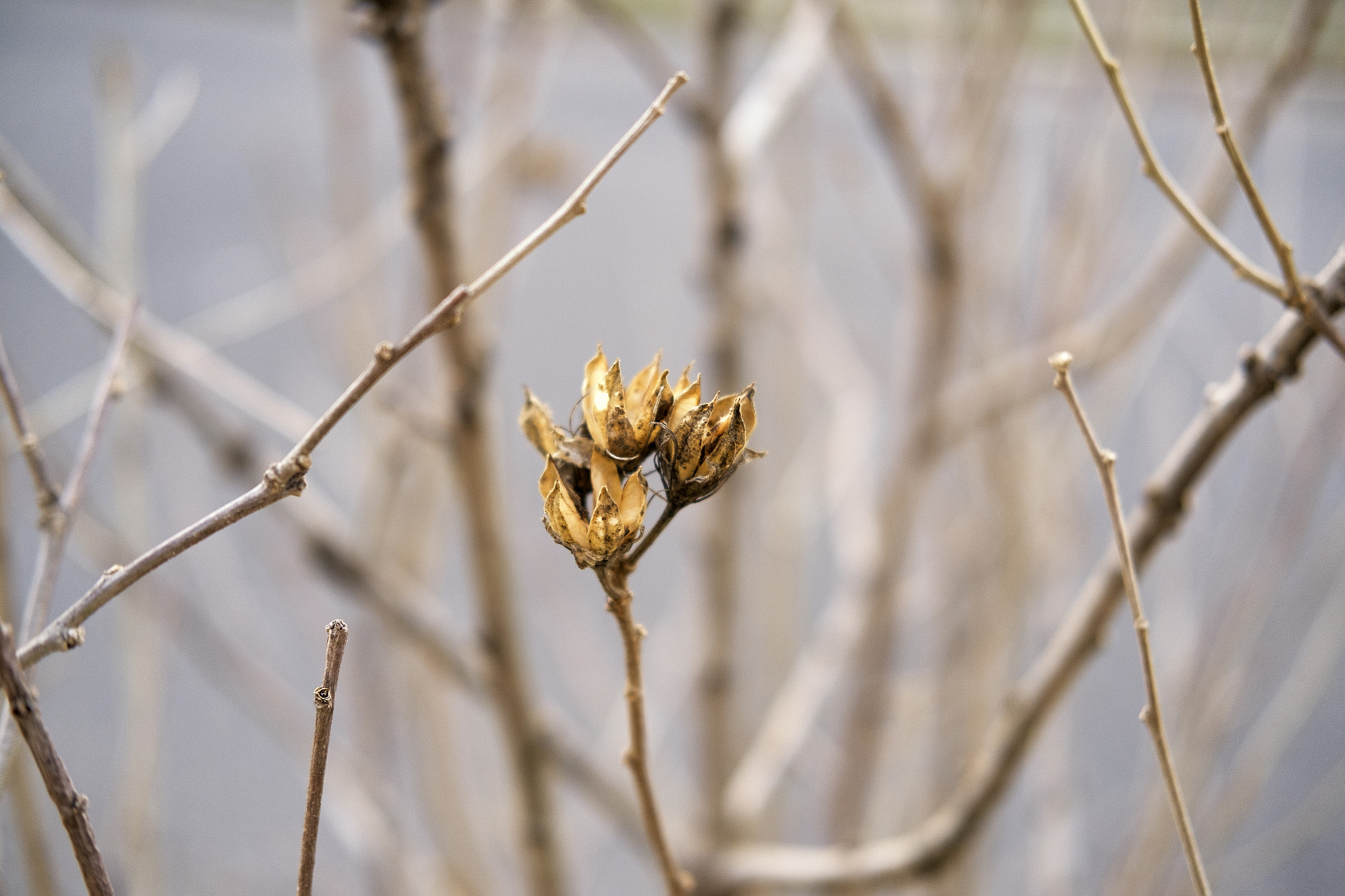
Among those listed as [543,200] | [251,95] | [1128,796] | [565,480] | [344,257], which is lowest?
[565,480]

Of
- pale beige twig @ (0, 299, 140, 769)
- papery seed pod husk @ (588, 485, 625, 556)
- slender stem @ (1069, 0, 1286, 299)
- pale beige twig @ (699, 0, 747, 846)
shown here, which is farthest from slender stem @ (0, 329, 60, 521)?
pale beige twig @ (699, 0, 747, 846)

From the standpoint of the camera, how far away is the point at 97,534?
45 cm

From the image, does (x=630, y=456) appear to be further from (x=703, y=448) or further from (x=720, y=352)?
(x=720, y=352)

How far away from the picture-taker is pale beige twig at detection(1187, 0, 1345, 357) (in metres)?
0.16

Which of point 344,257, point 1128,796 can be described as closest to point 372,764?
point 344,257

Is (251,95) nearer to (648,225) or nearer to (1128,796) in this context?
(648,225)

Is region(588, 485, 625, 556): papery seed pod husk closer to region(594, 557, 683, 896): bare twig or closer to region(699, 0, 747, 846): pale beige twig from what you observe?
region(594, 557, 683, 896): bare twig

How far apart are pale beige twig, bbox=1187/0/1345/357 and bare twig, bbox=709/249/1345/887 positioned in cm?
1

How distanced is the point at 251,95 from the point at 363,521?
2.25 feet

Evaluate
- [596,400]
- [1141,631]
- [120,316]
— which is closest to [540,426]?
[596,400]

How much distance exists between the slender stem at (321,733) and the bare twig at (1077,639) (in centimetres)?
20

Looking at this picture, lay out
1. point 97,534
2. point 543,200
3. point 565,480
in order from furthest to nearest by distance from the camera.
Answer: point 543,200 < point 97,534 < point 565,480

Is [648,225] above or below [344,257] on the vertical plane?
above

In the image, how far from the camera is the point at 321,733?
122mm
